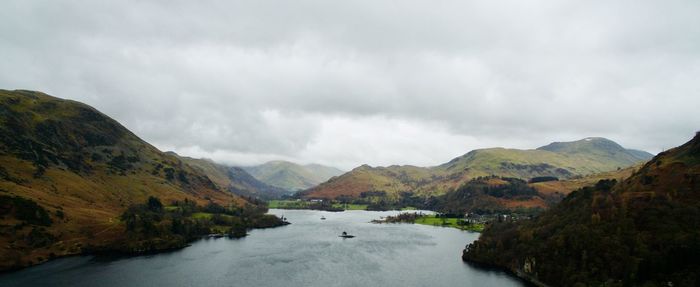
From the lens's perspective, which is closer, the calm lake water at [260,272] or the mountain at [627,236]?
the mountain at [627,236]

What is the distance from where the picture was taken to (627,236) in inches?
4754

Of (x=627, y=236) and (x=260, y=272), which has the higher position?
(x=627, y=236)

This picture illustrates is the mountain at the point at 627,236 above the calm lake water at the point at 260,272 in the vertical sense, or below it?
above

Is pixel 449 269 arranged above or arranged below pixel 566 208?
below

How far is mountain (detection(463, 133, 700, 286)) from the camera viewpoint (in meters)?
107

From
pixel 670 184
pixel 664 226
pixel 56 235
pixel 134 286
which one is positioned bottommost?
pixel 134 286

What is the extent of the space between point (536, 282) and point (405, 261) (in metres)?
58.9

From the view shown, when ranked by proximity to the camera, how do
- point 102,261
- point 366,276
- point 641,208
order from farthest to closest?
1. point 102,261
2. point 366,276
3. point 641,208

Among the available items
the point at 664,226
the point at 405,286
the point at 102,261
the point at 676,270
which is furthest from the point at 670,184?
the point at 102,261

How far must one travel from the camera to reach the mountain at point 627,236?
10719 centimetres

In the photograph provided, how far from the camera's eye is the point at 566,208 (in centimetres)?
17825

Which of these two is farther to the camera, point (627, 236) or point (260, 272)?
point (260, 272)

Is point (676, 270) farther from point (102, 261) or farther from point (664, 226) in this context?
point (102, 261)

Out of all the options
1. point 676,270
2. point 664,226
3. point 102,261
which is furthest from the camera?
point 102,261
